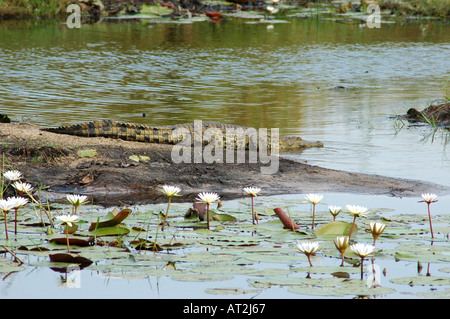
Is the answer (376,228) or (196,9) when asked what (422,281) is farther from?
(196,9)

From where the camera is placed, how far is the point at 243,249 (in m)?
3.73

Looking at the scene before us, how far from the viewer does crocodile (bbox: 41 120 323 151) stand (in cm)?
697

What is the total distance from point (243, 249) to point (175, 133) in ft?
12.3

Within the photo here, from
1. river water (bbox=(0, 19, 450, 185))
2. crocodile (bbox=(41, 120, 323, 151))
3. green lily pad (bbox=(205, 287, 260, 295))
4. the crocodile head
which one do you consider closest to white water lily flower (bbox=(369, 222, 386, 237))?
green lily pad (bbox=(205, 287, 260, 295))

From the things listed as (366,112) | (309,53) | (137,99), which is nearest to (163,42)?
(309,53)

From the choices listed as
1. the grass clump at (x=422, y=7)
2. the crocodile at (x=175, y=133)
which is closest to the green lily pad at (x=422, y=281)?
the crocodile at (x=175, y=133)

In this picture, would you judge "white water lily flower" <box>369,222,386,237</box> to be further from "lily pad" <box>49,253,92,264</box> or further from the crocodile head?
the crocodile head

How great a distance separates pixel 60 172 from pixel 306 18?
19462 mm

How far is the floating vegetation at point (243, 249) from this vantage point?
328 cm

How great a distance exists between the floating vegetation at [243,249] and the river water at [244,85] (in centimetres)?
10

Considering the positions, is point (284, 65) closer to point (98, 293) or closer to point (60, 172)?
point (60, 172)

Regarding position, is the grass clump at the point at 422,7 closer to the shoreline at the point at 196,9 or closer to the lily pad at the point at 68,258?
the shoreline at the point at 196,9

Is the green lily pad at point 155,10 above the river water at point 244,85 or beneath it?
above

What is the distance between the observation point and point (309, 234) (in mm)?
4137
